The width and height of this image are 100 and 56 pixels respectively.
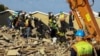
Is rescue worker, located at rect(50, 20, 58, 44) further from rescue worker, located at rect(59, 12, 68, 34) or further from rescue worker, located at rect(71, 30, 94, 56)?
rescue worker, located at rect(71, 30, 94, 56)

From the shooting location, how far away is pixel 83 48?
9.54 m

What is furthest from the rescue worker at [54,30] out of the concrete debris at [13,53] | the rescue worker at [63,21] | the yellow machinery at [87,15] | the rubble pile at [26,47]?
Answer: the yellow machinery at [87,15]

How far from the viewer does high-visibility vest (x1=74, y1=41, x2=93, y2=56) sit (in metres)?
9.44

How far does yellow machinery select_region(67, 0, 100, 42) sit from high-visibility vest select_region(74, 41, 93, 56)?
6.77 meters

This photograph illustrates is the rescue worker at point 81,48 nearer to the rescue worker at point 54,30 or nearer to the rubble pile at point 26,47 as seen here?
the rubble pile at point 26,47

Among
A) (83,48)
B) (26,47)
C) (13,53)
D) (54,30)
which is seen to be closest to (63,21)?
(54,30)

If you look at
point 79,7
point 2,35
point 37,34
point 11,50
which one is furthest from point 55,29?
point 79,7

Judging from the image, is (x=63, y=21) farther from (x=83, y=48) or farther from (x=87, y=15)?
(x=83, y=48)

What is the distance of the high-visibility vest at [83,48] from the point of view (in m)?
9.44

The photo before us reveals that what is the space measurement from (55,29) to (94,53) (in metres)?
16.7

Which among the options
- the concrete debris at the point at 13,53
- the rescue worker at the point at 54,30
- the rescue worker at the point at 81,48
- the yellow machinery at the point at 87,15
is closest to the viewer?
the rescue worker at the point at 81,48

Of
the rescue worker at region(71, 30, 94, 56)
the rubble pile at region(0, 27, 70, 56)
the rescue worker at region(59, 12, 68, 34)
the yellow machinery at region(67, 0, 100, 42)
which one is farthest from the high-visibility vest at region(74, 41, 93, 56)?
the rescue worker at region(59, 12, 68, 34)

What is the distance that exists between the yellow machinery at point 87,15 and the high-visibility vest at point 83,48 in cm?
677

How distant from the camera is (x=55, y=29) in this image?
86.3 feet
